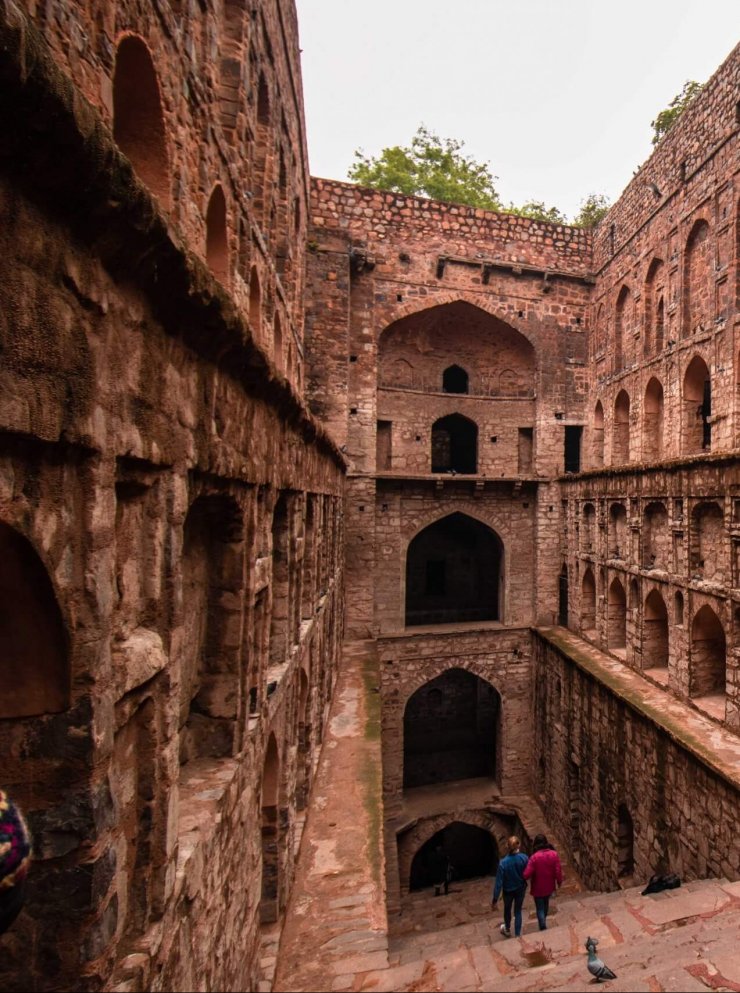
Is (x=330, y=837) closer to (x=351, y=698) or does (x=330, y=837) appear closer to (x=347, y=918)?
(x=347, y=918)

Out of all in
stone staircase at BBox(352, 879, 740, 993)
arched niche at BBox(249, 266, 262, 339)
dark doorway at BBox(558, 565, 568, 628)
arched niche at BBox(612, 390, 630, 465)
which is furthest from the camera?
dark doorway at BBox(558, 565, 568, 628)

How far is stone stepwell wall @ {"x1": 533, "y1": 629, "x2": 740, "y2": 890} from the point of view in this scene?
22.6 ft

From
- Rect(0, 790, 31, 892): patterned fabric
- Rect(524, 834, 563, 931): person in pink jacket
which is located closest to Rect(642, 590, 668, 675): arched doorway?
Rect(524, 834, 563, 931): person in pink jacket

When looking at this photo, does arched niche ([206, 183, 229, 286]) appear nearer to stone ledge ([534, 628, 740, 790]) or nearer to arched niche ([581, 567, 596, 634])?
stone ledge ([534, 628, 740, 790])

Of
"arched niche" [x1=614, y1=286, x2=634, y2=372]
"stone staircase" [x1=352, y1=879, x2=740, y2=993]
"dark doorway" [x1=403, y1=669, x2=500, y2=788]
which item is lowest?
"dark doorway" [x1=403, y1=669, x2=500, y2=788]

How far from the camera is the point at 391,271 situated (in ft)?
45.6

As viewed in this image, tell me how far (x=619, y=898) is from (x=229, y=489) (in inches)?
304

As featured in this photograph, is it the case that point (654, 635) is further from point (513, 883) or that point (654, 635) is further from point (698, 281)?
point (698, 281)

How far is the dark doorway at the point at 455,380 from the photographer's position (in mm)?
16016

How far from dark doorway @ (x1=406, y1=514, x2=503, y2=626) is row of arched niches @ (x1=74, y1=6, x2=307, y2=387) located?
9404 mm

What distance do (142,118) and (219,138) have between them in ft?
4.79

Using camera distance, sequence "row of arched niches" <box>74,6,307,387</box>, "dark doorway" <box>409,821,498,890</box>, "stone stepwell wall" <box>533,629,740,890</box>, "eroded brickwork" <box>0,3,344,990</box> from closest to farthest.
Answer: "eroded brickwork" <box>0,3,344,990</box> < "row of arched niches" <box>74,6,307,387</box> < "stone stepwell wall" <box>533,629,740,890</box> < "dark doorway" <box>409,821,498,890</box>

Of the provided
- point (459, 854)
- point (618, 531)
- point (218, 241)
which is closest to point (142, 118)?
point (218, 241)

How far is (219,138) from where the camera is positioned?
5.12 metres
